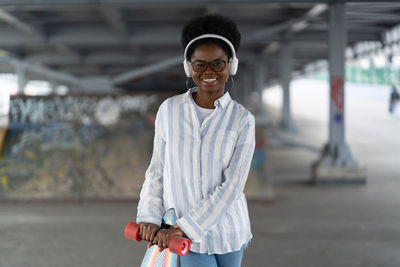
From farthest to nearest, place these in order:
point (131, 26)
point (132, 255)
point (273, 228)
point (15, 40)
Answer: point (15, 40)
point (131, 26)
point (273, 228)
point (132, 255)

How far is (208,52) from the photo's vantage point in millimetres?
2178

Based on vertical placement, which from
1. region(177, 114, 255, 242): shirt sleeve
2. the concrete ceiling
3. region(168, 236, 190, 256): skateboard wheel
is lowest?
region(168, 236, 190, 256): skateboard wheel

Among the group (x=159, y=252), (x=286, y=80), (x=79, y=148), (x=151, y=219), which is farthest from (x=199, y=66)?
(x=286, y=80)

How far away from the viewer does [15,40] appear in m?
19.0

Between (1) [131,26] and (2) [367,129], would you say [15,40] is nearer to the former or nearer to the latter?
(1) [131,26]

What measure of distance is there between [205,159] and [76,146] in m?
7.36

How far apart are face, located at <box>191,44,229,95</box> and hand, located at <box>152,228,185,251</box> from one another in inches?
25.2

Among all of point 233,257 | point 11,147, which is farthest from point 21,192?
point 233,257

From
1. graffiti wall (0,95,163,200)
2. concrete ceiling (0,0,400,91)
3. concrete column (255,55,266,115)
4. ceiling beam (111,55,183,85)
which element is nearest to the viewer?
graffiti wall (0,95,163,200)

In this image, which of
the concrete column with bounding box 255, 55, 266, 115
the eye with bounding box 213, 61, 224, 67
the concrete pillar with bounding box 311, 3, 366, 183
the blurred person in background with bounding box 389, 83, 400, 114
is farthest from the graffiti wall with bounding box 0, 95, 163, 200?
the blurred person in background with bounding box 389, 83, 400, 114

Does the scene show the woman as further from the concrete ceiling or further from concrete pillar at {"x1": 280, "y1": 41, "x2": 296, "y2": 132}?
concrete pillar at {"x1": 280, "y1": 41, "x2": 296, "y2": 132}

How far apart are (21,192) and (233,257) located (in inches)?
294

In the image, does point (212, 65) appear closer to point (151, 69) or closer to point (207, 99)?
point (207, 99)

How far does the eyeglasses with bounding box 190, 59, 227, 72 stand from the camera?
2.19m
